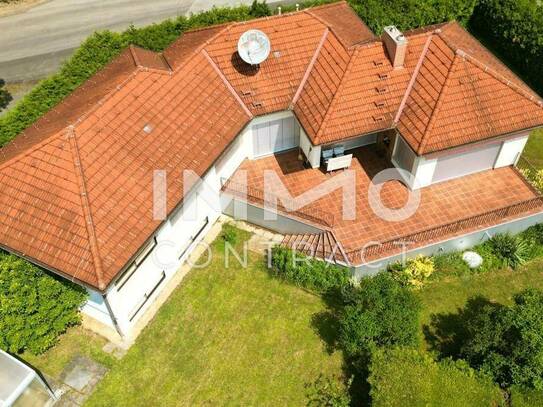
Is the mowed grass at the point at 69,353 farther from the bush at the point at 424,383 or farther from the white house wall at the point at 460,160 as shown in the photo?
the white house wall at the point at 460,160

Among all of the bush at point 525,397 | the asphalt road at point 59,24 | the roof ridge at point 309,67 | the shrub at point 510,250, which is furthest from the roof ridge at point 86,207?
the shrub at point 510,250

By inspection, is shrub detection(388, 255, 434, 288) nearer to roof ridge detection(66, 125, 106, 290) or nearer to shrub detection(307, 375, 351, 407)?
shrub detection(307, 375, 351, 407)

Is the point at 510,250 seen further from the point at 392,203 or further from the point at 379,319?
the point at 379,319

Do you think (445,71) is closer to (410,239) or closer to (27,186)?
(410,239)

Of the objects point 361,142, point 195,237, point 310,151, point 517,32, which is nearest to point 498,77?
point 361,142

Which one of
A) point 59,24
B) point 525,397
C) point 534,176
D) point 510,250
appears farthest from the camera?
point 59,24

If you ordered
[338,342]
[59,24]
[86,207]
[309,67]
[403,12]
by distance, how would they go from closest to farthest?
[86,207], [338,342], [309,67], [403,12], [59,24]

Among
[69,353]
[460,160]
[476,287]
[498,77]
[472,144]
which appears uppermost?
[498,77]
